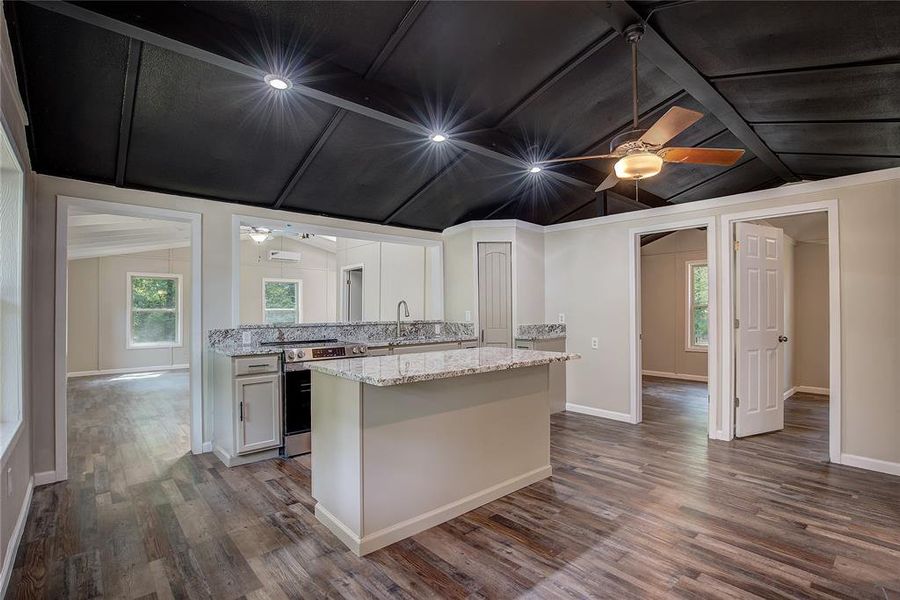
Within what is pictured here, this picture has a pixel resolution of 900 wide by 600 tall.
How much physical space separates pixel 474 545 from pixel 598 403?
10.1ft

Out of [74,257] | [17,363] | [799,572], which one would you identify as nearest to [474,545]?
[799,572]

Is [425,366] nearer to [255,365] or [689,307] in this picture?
[255,365]

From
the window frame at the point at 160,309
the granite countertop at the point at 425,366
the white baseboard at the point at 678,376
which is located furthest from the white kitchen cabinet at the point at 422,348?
the window frame at the point at 160,309

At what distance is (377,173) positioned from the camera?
13.2 feet

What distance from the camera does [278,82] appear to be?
8.08ft

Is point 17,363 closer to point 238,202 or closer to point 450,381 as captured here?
point 238,202

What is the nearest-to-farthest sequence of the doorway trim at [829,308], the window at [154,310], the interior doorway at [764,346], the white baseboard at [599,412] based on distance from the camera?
the doorway trim at [829,308]
the interior doorway at [764,346]
the white baseboard at [599,412]
the window at [154,310]

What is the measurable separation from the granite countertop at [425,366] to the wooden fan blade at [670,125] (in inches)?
56.7

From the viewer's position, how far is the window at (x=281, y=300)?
9664 millimetres

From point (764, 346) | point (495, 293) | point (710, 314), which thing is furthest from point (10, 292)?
point (764, 346)

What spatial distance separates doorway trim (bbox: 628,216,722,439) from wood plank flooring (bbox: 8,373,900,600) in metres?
0.63

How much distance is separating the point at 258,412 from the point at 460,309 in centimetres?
260

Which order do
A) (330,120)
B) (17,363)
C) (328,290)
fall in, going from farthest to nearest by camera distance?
1. (328,290)
2. (330,120)
3. (17,363)

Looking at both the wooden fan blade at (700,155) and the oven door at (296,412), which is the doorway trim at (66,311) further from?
the wooden fan blade at (700,155)
